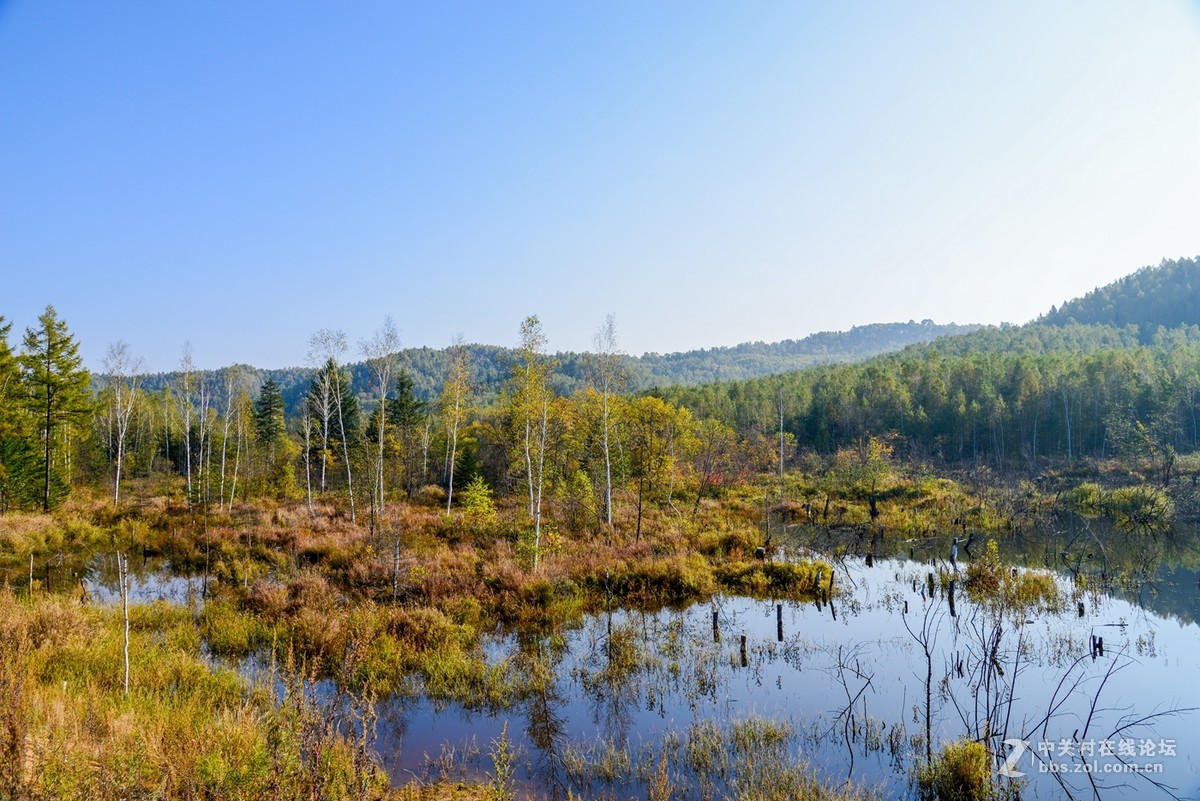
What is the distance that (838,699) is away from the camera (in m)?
9.70

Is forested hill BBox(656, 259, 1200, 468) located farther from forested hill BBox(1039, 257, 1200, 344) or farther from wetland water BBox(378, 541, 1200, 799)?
forested hill BBox(1039, 257, 1200, 344)

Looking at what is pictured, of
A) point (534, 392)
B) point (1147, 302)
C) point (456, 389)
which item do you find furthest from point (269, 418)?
point (1147, 302)

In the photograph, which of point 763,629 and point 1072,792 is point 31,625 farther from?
point 1072,792

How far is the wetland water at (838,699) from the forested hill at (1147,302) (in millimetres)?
162642

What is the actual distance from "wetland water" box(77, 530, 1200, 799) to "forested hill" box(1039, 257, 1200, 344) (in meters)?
163

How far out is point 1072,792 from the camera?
703cm

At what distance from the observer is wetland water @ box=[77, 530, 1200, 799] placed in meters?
7.50

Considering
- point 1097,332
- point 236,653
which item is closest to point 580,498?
point 236,653

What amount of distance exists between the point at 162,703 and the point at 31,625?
4.51 metres

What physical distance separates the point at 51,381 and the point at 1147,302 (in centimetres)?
20148
